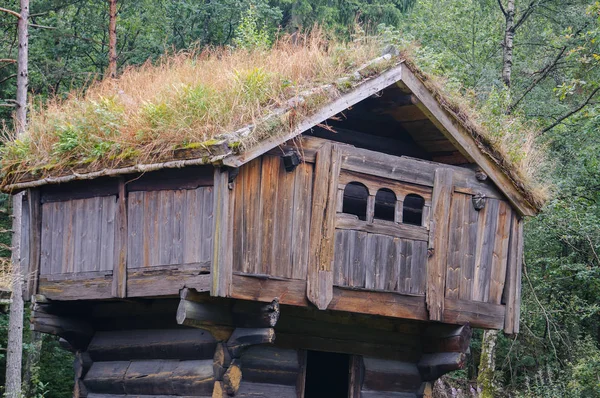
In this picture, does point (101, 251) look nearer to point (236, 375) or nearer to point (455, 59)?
point (236, 375)

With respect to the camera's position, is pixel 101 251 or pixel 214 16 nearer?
pixel 101 251

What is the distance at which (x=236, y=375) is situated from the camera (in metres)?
10.8

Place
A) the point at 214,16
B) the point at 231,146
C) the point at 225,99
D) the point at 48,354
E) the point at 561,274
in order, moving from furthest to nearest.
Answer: the point at 214,16
the point at 48,354
the point at 561,274
the point at 225,99
the point at 231,146

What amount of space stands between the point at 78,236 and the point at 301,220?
10.4ft

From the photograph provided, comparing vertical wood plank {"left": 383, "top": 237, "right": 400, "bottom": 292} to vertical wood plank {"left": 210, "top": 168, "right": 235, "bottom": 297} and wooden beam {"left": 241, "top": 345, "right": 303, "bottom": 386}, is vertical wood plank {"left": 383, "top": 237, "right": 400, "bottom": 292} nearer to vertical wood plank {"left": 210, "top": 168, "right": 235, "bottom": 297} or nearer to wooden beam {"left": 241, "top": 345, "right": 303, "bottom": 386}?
wooden beam {"left": 241, "top": 345, "right": 303, "bottom": 386}

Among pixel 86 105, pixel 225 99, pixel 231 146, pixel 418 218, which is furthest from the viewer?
A: pixel 418 218

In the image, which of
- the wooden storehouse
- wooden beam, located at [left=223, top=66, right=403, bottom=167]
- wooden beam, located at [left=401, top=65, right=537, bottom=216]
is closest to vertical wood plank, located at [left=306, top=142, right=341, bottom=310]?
the wooden storehouse

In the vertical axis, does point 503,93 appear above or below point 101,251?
above

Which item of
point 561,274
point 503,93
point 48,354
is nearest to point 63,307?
point 503,93

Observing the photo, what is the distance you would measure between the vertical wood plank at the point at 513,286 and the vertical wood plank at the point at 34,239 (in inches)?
254

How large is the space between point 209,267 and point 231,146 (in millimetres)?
1442

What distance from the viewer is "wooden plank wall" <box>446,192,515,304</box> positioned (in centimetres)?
1173

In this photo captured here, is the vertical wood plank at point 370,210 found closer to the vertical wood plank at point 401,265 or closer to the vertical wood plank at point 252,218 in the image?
the vertical wood plank at point 401,265

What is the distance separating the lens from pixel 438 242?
11.5m
